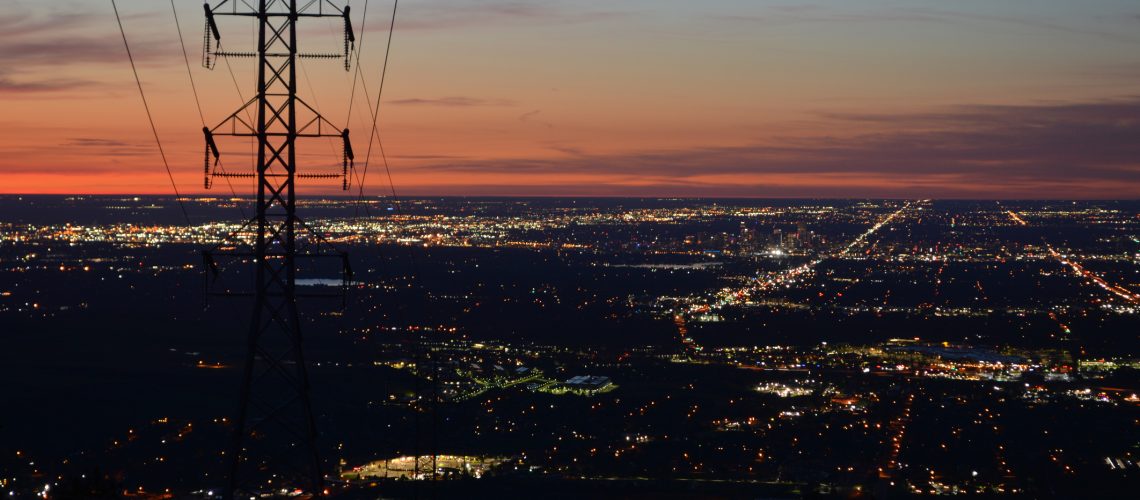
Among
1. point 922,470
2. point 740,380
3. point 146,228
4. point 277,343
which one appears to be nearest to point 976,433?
point 922,470

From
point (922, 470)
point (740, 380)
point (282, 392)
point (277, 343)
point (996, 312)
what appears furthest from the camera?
point (996, 312)

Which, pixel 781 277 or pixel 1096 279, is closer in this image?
pixel 1096 279

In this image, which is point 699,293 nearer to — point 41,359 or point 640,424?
point 41,359

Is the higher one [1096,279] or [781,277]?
[781,277]

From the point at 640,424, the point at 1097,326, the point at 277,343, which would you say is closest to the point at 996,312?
the point at 1097,326

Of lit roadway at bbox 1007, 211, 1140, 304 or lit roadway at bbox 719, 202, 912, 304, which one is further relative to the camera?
lit roadway at bbox 1007, 211, 1140, 304

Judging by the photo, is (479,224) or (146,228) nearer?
(146,228)

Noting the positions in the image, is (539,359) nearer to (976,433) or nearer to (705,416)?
(705,416)

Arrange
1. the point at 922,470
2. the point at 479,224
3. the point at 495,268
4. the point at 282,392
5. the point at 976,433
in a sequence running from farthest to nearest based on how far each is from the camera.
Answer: the point at 479,224, the point at 495,268, the point at 282,392, the point at 976,433, the point at 922,470

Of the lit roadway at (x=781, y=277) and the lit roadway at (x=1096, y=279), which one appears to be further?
the lit roadway at (x=1096, y=279)
